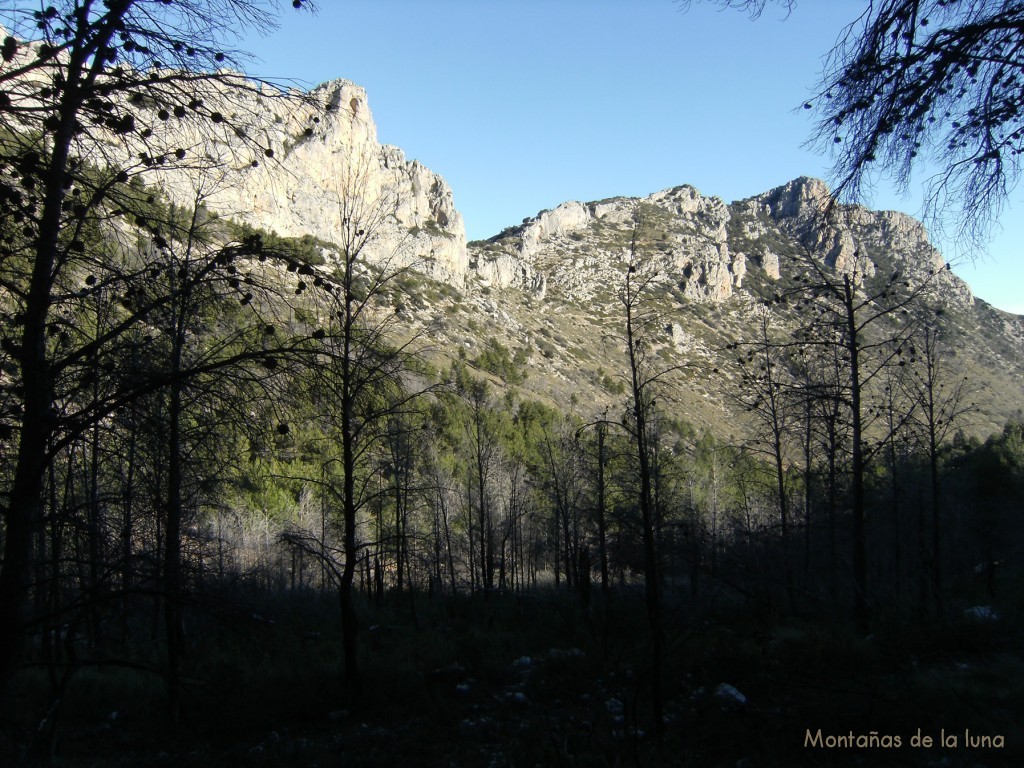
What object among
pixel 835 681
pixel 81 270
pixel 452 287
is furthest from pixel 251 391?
pixel 452 287

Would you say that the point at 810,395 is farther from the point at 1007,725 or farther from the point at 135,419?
the point at 135,419

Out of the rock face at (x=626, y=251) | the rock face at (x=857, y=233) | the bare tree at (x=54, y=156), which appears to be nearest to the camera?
the bare tree at (x=54, y=156)

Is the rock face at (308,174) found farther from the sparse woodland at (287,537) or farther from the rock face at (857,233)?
the rock face at (857,233)

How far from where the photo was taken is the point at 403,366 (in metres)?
9.15

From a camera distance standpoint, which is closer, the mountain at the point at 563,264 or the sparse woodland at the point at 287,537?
the sparse woodland at the point at 287,537

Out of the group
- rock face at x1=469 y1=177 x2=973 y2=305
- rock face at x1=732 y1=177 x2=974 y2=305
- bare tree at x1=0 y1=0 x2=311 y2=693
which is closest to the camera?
bare tree at x1=0 y1=0 x2=311 y2=693

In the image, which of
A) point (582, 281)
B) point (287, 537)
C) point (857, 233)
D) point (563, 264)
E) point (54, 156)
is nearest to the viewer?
point (54, 156)

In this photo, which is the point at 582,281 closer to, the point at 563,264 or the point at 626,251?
the point at 563,264

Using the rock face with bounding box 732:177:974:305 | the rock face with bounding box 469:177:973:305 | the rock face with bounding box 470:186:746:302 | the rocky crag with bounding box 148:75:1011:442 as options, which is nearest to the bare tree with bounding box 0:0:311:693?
the rock face with bounding box 732:177:974:305

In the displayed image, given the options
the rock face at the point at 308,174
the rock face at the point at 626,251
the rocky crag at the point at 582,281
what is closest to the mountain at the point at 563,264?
the rock face at the point at 308,174

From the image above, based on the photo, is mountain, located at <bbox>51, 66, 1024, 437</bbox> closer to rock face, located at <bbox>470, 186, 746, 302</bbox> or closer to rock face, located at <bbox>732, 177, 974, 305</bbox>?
rock face, located at <bbox>732, 177, 974, 305</bbox>

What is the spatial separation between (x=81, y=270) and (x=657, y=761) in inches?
271

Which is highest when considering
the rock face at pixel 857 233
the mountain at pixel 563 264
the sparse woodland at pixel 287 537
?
the mountain at pixel 563 264

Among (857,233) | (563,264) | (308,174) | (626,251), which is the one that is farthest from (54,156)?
(563,264)
